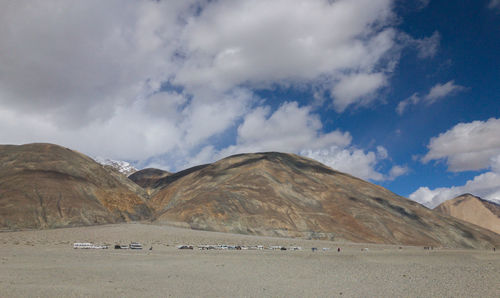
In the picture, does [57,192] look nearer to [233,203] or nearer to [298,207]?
[233,203]

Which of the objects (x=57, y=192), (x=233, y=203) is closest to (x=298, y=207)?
(x=233, y=203)

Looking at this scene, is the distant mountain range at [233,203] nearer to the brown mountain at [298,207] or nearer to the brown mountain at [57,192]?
the brown mountain at [57,192]

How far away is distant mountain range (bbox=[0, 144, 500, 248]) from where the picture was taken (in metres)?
89.4

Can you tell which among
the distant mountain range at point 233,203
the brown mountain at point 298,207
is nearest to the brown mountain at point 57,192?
the distant mountain range at point 233,203

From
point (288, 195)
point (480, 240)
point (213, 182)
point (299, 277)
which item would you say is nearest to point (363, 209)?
point (288, 195)

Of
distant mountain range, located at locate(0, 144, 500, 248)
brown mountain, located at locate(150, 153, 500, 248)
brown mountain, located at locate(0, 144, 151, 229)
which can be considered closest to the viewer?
brown mountain, located at locate(0, 144, 151, 229)

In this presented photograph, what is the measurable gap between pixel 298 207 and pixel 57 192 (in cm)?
6599

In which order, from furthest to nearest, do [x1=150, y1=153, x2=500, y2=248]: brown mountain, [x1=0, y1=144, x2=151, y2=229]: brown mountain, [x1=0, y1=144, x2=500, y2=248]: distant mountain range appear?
[x1=150, y1=153, x2=500, y2=248]: brown mountain → [x1=0, y1=144, x2=500, y2=248]: distant mountain range → [x1=0, y1=144, x2=151, y2=229]: brown mountain

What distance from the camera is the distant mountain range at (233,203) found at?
89438mm

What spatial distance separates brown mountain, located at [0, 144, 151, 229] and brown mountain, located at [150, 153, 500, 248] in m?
14.2

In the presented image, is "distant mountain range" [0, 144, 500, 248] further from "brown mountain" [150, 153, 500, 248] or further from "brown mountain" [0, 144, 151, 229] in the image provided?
"brown mountain" [150, 153, 500, 248]

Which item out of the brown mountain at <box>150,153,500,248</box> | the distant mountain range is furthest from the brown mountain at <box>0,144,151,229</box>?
the brown mountain at <box>150,153,500,248</box>

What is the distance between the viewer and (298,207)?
4210 inches

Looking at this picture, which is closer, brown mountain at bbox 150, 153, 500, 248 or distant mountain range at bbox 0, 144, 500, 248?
distant mountain range at bbox 0, 144, 500, 248
